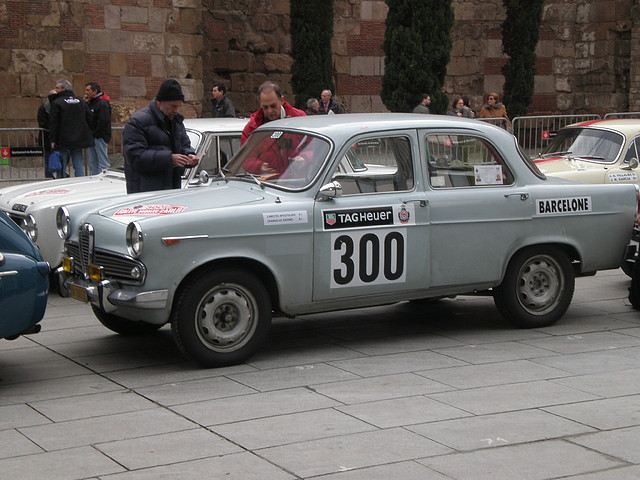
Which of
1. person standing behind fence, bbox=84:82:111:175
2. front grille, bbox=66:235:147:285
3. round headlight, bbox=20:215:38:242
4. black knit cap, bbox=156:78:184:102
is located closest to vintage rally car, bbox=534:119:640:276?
black knit cap, bbox=156:78:184:102

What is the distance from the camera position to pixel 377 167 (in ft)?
26.4

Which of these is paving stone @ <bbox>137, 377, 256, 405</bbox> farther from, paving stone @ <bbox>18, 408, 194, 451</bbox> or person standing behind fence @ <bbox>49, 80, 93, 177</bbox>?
person standing behind fence @ <bbox>49, 80, 93, 177</bbox>

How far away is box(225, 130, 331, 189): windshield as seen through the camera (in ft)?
25.4

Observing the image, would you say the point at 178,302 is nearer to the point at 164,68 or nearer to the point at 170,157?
the point at 170,157

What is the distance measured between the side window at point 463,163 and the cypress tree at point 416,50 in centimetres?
1212

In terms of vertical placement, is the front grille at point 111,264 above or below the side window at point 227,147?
below

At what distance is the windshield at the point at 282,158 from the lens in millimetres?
7746

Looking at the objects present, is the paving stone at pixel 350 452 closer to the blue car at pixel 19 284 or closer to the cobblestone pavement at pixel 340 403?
the cobblestone pavement at pixel 340 403

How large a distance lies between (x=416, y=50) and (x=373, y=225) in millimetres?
13034

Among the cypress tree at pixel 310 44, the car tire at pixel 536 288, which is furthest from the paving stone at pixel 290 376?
the cypress tree at pixel 310 44

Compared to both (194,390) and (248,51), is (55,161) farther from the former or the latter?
(248,51)

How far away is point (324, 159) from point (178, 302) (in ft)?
5.18

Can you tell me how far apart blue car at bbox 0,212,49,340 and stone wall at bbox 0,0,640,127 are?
12.7 metres

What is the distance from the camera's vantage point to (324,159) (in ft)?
25.3
